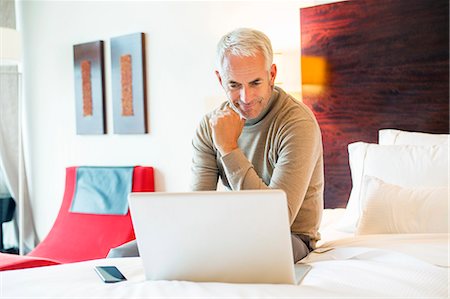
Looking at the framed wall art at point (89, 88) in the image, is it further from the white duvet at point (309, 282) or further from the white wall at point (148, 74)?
the white duvet at point (309, 282)

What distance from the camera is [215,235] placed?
1.21 metres

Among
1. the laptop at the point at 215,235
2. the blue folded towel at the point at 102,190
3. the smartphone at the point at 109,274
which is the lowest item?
the blue folded towel at the point at 102,190

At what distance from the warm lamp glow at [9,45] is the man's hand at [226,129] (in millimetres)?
2352

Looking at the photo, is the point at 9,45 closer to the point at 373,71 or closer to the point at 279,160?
the point at 373,71

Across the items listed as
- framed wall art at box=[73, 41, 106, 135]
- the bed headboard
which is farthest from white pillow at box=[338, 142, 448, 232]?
framed wall art at box=[73, 41, 106, 135]

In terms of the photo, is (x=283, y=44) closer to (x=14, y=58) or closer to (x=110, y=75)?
(x=110, y=75)

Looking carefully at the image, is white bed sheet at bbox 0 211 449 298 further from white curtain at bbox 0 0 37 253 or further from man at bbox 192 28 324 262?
white curtain at bbox 0 0 37 253

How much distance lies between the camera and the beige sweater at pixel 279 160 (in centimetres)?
164

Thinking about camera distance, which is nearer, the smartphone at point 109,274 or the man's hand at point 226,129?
the smartphone at point 109,274

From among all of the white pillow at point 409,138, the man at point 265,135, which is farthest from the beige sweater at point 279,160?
the white pillow at point 409,138

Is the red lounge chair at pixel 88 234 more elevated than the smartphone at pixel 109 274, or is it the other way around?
the smartphone at pixel 109 274

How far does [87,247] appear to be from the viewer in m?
3.49

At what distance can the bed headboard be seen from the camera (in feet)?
7.91

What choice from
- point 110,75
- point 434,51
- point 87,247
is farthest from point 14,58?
point 434,51
